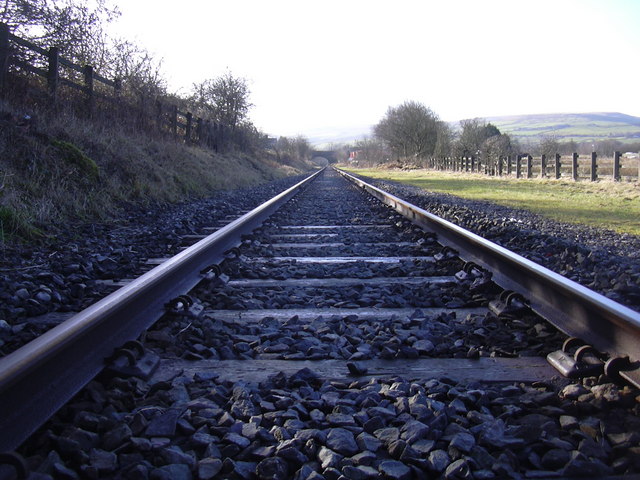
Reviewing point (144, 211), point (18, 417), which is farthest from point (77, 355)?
point (144, 211)

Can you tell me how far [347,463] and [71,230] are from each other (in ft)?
16.6

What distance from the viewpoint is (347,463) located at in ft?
4.98

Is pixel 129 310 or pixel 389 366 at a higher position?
pixel 129 310

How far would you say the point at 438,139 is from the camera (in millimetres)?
50344

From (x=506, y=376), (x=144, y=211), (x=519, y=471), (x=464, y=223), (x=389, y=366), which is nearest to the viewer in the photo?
(x=519, y=471)

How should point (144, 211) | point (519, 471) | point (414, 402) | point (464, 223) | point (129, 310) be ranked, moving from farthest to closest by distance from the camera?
point (144, 211) → point (464, 223) → point (129, 310) → point (414, 402) → point (519, 471)

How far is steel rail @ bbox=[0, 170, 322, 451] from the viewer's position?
5.12 ft

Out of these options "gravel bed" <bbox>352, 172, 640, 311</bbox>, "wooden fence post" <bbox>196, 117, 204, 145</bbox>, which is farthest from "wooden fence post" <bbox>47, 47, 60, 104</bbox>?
"wooden fence post" <bbox>196, 117, 204, 145</bbox>

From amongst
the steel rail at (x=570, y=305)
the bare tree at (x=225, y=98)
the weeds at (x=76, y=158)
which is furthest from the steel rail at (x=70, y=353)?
the bare tree at (x=225, y=98)

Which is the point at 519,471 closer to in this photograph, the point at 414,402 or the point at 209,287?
the point at 414,402

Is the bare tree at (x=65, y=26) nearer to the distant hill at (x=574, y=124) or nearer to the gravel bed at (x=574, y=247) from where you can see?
the gravel bed at (x=574, y=247)

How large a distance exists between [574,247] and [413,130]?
54278 mm

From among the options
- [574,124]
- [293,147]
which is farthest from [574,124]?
[293,147]

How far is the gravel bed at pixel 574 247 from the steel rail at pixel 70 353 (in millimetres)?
2652
